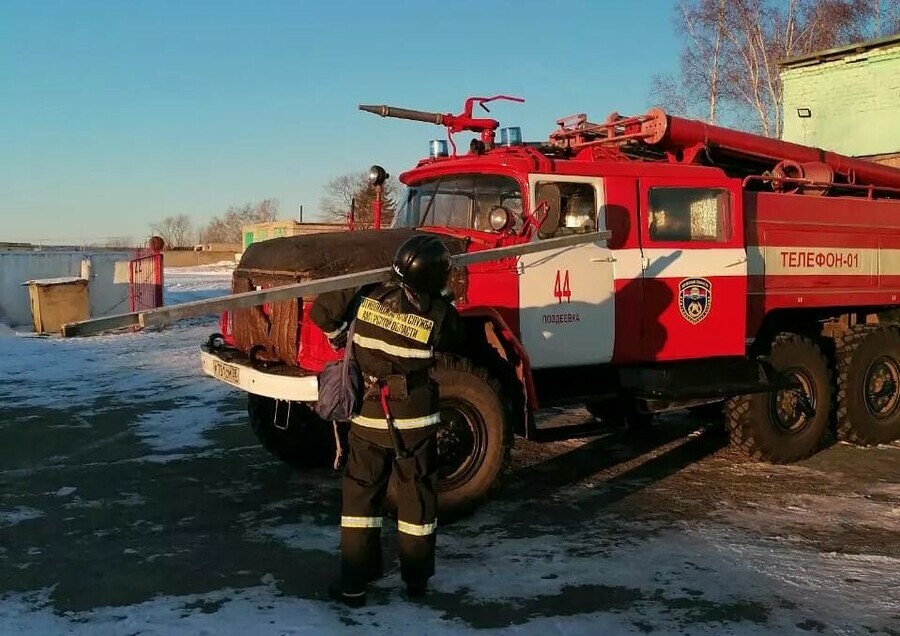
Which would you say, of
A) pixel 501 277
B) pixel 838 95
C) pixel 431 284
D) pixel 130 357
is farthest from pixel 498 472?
pixel 838 95

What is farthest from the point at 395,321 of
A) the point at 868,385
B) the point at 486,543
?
the point at 868,385

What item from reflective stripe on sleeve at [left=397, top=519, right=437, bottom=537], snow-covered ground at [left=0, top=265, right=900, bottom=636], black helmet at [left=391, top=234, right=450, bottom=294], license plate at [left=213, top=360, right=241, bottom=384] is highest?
black helmet at [left=391, top=234, right=450, bottom=294]

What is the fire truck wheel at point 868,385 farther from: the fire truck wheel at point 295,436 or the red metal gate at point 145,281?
the red metal gate at point 145,281

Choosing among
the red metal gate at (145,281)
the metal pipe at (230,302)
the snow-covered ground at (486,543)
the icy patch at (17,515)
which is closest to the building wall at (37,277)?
the red metal gate at (145,281)

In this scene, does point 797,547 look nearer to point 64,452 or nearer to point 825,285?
point 825,285

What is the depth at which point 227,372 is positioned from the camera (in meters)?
5.59

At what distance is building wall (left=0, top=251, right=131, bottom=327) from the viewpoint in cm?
1889

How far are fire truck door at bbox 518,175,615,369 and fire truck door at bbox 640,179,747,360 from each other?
434 millimetres

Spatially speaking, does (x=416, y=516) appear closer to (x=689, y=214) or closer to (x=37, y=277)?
(x=689, y=214)

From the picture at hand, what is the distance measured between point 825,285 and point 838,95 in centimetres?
1404

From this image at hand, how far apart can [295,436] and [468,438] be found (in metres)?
1.94

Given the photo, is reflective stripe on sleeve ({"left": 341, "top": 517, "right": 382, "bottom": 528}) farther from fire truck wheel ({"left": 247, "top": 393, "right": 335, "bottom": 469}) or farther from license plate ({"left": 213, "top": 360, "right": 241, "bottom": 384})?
fire truck wheel ({"left": 247, "top": 393, "right": 335, "bottom": 469})

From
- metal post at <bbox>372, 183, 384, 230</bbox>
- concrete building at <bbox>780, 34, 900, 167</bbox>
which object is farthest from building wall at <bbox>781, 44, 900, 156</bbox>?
metal post at <bbox>372, 183, 384, 230</bbox>

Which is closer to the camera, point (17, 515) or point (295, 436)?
point (17, 515)
